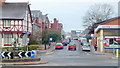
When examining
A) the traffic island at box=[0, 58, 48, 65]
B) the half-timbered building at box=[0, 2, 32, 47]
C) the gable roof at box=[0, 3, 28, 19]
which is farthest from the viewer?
the gable roof at box=[0, 3, 28, 19]

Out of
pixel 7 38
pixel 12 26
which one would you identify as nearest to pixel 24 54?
pixel 12 26

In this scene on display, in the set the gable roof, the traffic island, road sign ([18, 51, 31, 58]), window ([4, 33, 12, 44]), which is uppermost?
the gable roof

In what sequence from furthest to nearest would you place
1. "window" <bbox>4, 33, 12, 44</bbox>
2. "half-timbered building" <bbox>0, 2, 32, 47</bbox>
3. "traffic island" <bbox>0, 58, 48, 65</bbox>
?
"window" <bbox>4, 33, 12, 44</bbox>
"half-timbered building" <bbox>0, 2, 32, 47</bbox>
"traffic island" <bbox>0, 58, 48, 65</bbox>

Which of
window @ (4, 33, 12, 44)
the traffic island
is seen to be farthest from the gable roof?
the traffic island

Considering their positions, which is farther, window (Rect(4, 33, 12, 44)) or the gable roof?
the gable roof

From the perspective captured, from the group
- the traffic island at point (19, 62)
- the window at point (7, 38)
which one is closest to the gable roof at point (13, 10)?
the window at point (7, 38)

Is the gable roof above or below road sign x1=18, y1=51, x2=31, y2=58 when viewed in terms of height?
above

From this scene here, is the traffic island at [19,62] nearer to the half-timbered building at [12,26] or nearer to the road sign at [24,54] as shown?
the road sign at [24,54]

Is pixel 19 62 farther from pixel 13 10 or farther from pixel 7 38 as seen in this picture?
pixel 13 10

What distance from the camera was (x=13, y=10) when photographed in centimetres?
5766

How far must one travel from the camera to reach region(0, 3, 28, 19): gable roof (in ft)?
185

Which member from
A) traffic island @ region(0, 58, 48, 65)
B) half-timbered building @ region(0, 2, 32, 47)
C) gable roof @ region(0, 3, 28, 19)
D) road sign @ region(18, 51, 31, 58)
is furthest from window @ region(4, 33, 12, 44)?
traffic island @ region(0, 58, 48, 65)

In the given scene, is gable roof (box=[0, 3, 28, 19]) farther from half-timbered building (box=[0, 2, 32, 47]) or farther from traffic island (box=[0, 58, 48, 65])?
traffic island (box=[0, 58, 48, 65])

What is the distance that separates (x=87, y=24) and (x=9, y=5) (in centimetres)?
4397
